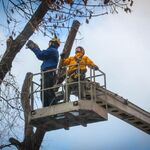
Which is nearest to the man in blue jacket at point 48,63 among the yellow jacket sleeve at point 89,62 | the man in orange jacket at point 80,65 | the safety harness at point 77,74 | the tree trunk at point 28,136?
the man in orange jacket at point 80,65

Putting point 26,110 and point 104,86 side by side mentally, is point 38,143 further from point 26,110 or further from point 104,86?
point 104,86

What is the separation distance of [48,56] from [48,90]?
897mm

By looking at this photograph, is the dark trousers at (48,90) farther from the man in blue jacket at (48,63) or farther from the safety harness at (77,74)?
the safety harness at (77,74)

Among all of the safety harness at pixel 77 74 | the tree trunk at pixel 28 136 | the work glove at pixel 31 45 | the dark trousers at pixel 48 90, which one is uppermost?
the work glove at pixel 31 45

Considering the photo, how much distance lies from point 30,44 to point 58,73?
→ 105 cm

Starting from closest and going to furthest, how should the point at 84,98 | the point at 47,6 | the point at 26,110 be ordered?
the point at 47,6 < the point at 84,98 < the point at 26,110

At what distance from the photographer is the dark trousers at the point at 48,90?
1329 cm

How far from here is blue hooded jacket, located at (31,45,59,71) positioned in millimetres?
13625

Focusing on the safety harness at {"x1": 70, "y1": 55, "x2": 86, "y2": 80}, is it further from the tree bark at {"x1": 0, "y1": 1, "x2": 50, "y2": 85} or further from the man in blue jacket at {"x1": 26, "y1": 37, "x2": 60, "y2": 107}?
the tree bark at {"x1": 0, "y1": 1, "x2": 50, "y2": 85}

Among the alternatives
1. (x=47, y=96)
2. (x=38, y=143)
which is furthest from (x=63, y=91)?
(x=38, y=143)

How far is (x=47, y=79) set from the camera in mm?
13578

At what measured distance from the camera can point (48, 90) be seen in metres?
13.4

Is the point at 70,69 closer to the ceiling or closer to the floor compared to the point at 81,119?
closer to the ceiling

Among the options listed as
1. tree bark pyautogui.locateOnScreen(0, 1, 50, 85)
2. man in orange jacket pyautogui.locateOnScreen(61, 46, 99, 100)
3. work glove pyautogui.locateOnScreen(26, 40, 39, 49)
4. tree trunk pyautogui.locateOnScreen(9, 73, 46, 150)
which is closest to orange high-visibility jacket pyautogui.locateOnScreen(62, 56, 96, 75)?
man in orange jacket pyautogui.locateOnScreen(61, 46, 99, 100)
